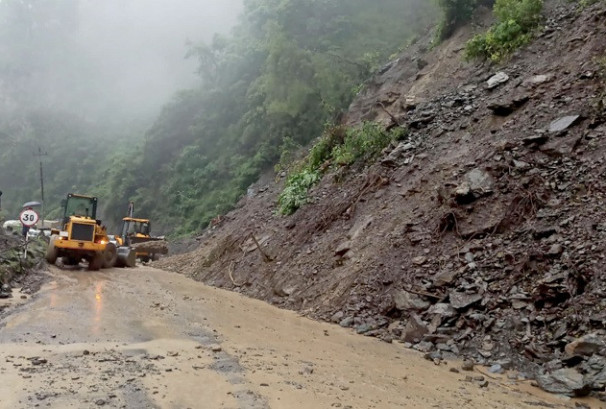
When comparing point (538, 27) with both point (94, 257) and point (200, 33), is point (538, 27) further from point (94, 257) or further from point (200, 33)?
point (200, 33)

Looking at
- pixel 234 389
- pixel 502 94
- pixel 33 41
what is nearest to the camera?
pixel 234 389

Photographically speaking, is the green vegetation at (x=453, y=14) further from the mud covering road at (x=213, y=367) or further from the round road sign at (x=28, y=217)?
the round road sign at (x=28, y=217)

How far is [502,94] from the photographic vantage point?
1334cm

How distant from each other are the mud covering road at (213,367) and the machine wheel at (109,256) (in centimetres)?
907

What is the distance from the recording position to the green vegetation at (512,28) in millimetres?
14766

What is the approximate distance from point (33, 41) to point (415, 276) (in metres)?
97.1

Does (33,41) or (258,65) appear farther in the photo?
(33,41)

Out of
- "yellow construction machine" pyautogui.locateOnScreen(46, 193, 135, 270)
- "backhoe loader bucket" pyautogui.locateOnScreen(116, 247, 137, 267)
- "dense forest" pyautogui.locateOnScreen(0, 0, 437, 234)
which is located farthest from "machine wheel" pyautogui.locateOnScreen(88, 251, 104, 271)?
"dense forest" pyautogui.locateOnScreen(0, 0, 437, 234)

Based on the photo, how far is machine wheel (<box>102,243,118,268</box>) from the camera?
19484 millimetres

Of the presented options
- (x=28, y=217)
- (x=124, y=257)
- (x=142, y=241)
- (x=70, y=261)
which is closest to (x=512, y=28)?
(x=28, y=217)

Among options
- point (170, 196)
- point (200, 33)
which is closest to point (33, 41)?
point (200, 33)

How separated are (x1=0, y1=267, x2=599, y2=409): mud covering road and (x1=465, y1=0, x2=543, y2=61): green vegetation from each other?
9662 millimetres

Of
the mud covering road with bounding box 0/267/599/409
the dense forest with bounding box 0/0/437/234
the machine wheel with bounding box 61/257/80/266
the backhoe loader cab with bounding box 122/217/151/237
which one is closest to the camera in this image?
the mud covering road with bounding box 0/267/599/409

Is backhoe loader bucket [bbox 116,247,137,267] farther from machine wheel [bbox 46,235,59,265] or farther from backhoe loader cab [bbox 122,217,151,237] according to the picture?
backhoe loader cab [bbox 122,217,151,237]
